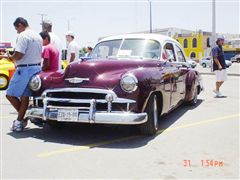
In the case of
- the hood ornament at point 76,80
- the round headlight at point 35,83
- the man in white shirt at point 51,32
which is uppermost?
the man in white shirt at point 51,32

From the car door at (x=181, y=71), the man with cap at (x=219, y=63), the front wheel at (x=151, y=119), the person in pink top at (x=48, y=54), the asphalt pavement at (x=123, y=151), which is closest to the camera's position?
the asphalt pavement at (x=123, y=151)

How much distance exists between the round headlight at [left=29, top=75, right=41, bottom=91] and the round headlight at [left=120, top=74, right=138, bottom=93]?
1.42m

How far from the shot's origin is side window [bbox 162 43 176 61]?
6.89 m

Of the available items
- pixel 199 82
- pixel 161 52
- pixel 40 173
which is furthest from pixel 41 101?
pixel 199 82

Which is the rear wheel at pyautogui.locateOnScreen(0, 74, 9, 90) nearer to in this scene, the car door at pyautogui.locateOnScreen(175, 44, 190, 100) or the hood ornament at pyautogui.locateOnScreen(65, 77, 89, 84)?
the car door at pyautogui.locateOnScreen(175, 44, 190, 100)

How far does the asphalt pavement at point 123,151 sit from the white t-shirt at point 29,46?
1.16 meters

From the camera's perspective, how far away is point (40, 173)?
13.2 feet

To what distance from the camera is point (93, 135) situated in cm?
580

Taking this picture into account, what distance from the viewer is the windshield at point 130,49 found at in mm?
6516

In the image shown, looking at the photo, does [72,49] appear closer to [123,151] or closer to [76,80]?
[76,80]

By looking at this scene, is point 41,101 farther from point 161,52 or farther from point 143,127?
point 161,52

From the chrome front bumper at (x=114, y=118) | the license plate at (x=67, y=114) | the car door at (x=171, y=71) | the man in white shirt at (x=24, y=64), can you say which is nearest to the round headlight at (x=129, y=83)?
the chrome front bumper at (x=114, y=118)
